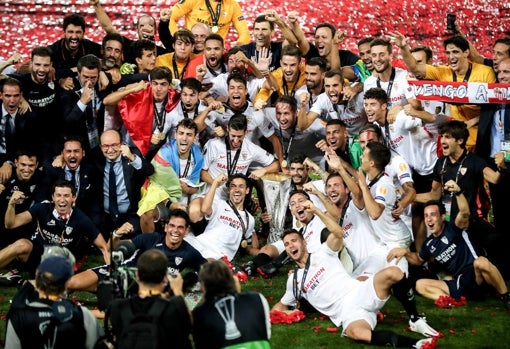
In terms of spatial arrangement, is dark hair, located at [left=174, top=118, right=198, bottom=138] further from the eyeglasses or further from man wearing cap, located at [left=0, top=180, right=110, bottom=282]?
man wearing cap, located at [left=0, top=180, right=110, bottom=282]

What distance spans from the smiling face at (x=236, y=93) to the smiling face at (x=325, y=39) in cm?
115

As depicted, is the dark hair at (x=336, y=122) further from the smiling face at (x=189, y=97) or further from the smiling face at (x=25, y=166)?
the smiling face at (x=25, y=166)

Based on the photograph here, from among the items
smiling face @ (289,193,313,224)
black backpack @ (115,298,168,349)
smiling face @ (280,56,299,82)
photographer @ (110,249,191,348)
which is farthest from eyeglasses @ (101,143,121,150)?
black backpack @ (115,298,168,349)

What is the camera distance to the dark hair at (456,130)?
961 centimetres

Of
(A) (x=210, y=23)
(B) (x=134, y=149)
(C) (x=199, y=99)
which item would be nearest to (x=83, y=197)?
(B) (x=134, y=149)

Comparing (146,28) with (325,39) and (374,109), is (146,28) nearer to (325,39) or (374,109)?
(325,39)

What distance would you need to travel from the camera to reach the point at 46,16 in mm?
16703

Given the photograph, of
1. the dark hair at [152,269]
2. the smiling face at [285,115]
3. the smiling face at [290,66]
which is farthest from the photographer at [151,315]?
the smiling face at [290,66]

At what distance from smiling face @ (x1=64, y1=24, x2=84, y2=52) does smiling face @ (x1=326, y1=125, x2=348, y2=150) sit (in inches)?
115

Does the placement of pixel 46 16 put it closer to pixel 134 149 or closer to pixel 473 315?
pixel 134 149

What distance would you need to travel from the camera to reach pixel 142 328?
6.34 metres

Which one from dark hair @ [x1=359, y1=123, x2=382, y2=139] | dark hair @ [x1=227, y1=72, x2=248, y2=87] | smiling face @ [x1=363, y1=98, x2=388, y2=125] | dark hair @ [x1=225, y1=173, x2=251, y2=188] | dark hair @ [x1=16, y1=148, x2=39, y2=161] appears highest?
dark hair @ [x1=227, y1=72, x2=248, y2=87]

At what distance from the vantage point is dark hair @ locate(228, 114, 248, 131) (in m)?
10.6

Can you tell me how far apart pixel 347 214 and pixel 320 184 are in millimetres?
677
